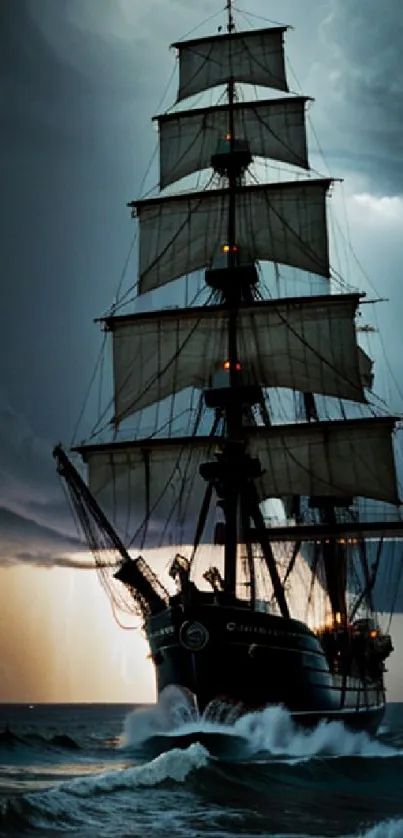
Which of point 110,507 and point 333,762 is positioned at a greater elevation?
point 110,507

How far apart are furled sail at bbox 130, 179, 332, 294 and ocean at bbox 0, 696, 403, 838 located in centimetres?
2307

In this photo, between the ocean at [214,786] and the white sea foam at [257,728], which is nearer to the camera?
the ocean at [214,786]

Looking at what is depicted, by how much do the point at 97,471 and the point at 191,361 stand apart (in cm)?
725

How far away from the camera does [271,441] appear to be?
51.6 meters

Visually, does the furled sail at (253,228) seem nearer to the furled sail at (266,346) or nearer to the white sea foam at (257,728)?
the furled sail at (266,346)

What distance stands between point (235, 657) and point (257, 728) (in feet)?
8.46

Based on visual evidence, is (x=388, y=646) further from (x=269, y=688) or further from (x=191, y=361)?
(x=269, y=688)

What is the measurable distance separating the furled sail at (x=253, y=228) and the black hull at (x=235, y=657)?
878 inches

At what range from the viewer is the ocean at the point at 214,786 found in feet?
79.2

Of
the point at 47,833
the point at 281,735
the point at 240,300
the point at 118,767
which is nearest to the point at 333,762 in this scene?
the point at 281,735

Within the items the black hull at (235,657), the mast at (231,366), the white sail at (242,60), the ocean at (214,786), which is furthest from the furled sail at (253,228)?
the ocean at (214,786)

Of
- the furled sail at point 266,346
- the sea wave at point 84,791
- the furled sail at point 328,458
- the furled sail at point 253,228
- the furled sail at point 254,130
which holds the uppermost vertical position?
the furled sail at point 254,130

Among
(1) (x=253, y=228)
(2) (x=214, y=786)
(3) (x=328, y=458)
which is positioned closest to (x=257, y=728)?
(2) (x=214, y=786)

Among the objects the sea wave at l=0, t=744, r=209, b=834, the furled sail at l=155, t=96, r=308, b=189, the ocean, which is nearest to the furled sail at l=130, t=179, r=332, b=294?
the furled sail at l=155, t=96, r=308, b=189
